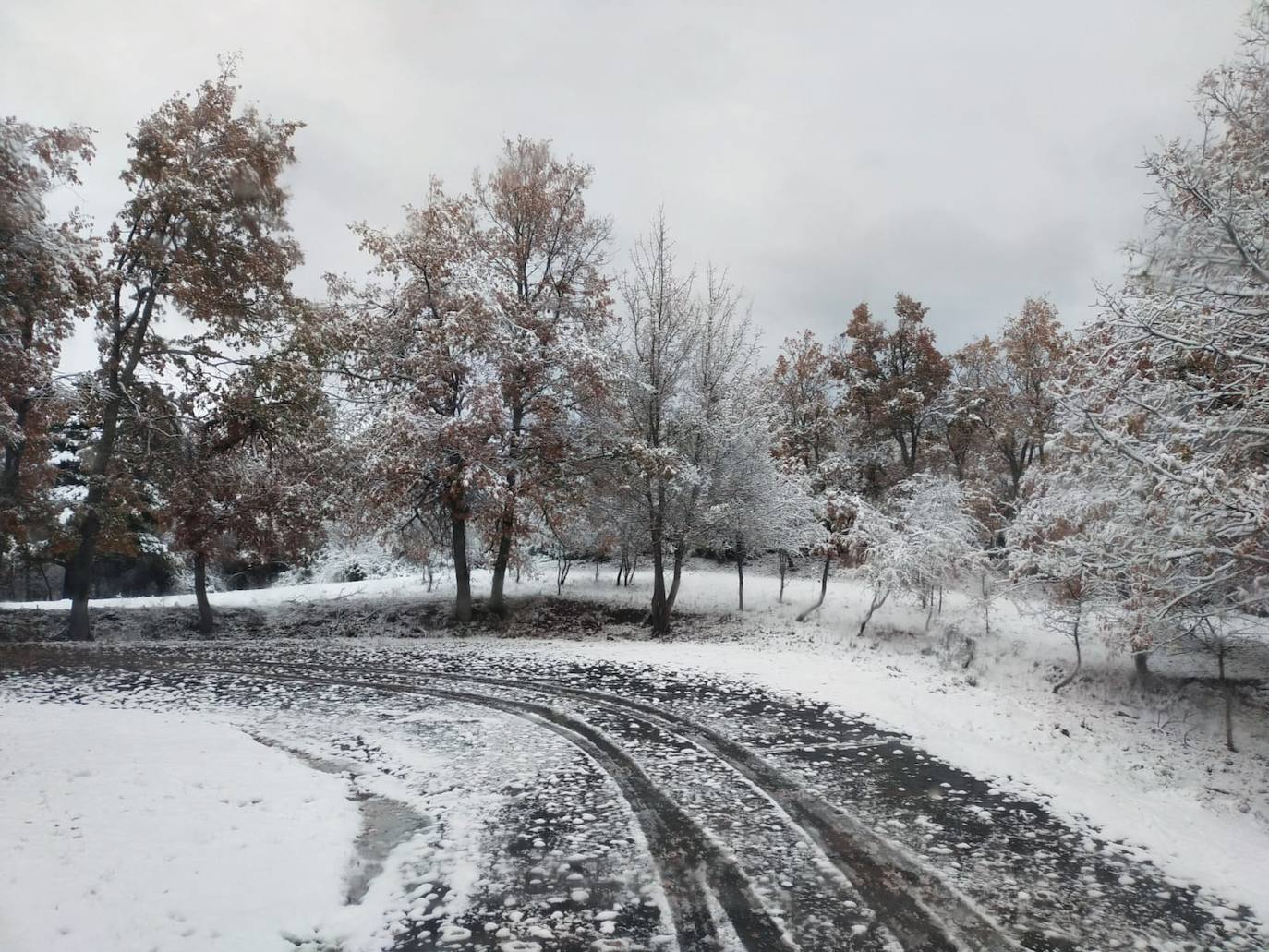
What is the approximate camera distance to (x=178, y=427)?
1939cm

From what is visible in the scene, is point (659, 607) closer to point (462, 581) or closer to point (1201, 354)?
point (462, 581)

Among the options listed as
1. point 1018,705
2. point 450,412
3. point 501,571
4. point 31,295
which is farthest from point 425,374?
point 1018,705

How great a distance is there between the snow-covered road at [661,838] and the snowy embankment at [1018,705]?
0.60 metres

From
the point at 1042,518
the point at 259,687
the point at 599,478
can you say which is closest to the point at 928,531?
the point at 1042,518

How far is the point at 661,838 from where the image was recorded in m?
5.96

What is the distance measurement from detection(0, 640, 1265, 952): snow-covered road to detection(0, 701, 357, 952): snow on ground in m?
0.07

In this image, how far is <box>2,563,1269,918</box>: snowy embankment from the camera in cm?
688

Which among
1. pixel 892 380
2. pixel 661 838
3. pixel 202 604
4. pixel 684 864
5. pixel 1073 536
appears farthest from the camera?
pixel 892 380

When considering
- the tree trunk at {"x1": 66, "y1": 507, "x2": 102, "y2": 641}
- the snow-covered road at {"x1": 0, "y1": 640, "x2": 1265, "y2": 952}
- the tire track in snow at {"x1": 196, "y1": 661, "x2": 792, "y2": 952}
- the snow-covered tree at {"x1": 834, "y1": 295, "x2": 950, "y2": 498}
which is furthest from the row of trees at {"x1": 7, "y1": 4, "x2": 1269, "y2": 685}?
the snow-covered tree at {"x1": 834, "y1": 295, "x2": 950, "y2": 498}

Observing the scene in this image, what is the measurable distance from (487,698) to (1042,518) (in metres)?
13.2

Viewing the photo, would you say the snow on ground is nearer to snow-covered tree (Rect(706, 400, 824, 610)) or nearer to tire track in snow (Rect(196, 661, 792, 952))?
tire track in snow (Rect(196, 661, 792, 952))

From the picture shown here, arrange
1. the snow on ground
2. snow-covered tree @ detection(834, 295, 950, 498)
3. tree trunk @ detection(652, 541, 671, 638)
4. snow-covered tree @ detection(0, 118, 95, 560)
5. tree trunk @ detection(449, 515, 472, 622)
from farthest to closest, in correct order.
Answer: snow-covered tree @ detection(834, 295, 950, 498) → tree trunk @ detection(449, 515, 472, 622) → tree trunk @ detection(652, 541, 671, 638) → snow-covered tree @ detection(0, 118, 95, 560) → the snow on ground

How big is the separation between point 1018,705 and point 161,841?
1307 centimetres

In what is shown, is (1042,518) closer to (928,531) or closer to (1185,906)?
(928,531)
